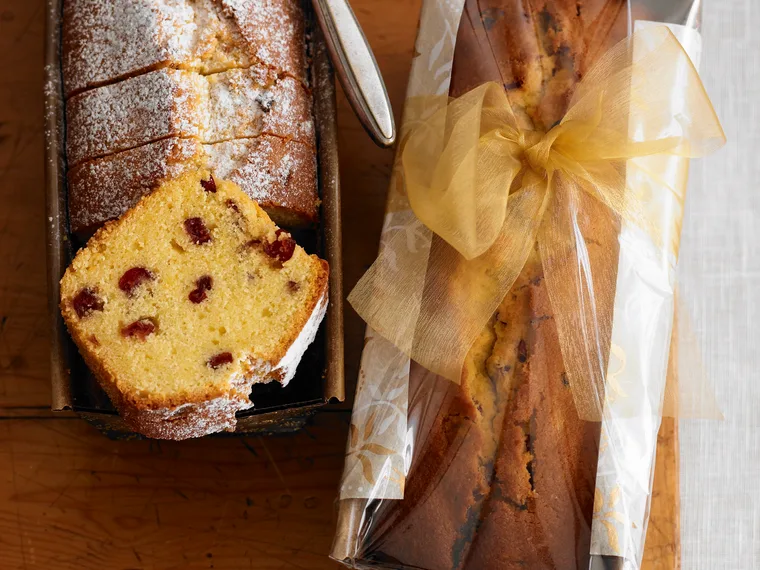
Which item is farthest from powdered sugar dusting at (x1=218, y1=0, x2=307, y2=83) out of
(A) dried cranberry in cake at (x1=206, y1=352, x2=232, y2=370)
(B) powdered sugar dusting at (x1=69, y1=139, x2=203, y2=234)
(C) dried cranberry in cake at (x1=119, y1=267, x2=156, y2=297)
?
(A) dried cranberry in cake at (x1=206, y1=352, x2=232, y2=370)

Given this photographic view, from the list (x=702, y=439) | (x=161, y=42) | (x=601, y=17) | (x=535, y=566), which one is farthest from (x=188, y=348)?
(x=702, y=439)

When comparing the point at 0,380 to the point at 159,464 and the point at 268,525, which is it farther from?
the point at 268,525

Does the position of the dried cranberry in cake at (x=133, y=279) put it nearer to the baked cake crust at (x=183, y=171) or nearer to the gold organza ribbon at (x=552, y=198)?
the baked cake crust at (x=183, y=171)

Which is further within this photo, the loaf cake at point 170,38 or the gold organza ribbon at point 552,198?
the loaf cake at point 170,38

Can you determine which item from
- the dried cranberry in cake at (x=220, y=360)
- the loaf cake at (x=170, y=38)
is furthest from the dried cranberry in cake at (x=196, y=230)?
the loaf cake at (x=170, y=38)

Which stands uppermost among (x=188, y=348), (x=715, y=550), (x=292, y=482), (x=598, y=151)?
(x=598, y=151)

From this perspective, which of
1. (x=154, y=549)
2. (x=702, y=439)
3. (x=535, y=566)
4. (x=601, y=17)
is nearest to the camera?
(x=535, y=566)

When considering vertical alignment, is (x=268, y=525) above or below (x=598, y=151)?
below
